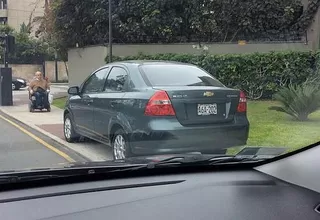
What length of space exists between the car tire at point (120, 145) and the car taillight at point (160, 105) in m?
0.59

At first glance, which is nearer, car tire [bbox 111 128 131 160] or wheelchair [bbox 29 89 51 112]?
car tire [bbox 111 128 131 160]

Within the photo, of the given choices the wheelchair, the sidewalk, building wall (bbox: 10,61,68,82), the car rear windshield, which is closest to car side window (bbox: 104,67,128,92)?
the car rear windshield

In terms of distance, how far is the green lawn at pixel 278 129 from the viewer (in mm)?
6465

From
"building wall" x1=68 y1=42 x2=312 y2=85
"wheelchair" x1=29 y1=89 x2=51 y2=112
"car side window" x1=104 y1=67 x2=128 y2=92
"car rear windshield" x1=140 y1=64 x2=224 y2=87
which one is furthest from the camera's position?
"building wall" x1=68 y1=42 x2=312 y2=85

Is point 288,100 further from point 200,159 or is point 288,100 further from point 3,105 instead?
point 3,105

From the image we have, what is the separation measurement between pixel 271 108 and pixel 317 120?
213 centimetres

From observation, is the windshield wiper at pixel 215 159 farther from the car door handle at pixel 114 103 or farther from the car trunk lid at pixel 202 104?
the car door handle at pixel 114 103

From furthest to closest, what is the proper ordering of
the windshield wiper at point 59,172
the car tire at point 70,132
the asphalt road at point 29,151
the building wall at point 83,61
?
the building wall at point 83,61
the car tire at point 70,132
the asphalt road at point 29,151
the windshield wiper at point 59,172

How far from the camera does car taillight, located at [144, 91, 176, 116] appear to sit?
614cm

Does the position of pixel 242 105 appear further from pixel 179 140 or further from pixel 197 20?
pixel 197 20

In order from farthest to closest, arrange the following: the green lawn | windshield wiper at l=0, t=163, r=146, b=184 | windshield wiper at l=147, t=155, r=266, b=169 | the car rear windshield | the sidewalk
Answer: the sidewalk
the car rear windshield
the green lawn
windshield wiper at l=147, t=155, r=266, b=169
windshield wiper at l=0, t=163, r=146, b=184

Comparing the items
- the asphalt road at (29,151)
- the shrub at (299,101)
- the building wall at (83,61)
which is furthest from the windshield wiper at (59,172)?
the building wall at (83,61)

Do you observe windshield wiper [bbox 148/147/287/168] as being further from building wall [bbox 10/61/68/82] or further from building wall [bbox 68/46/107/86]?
building wall [bbox 10/61/68/82]

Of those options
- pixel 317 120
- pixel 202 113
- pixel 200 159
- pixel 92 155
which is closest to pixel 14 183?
pixel 200 159
